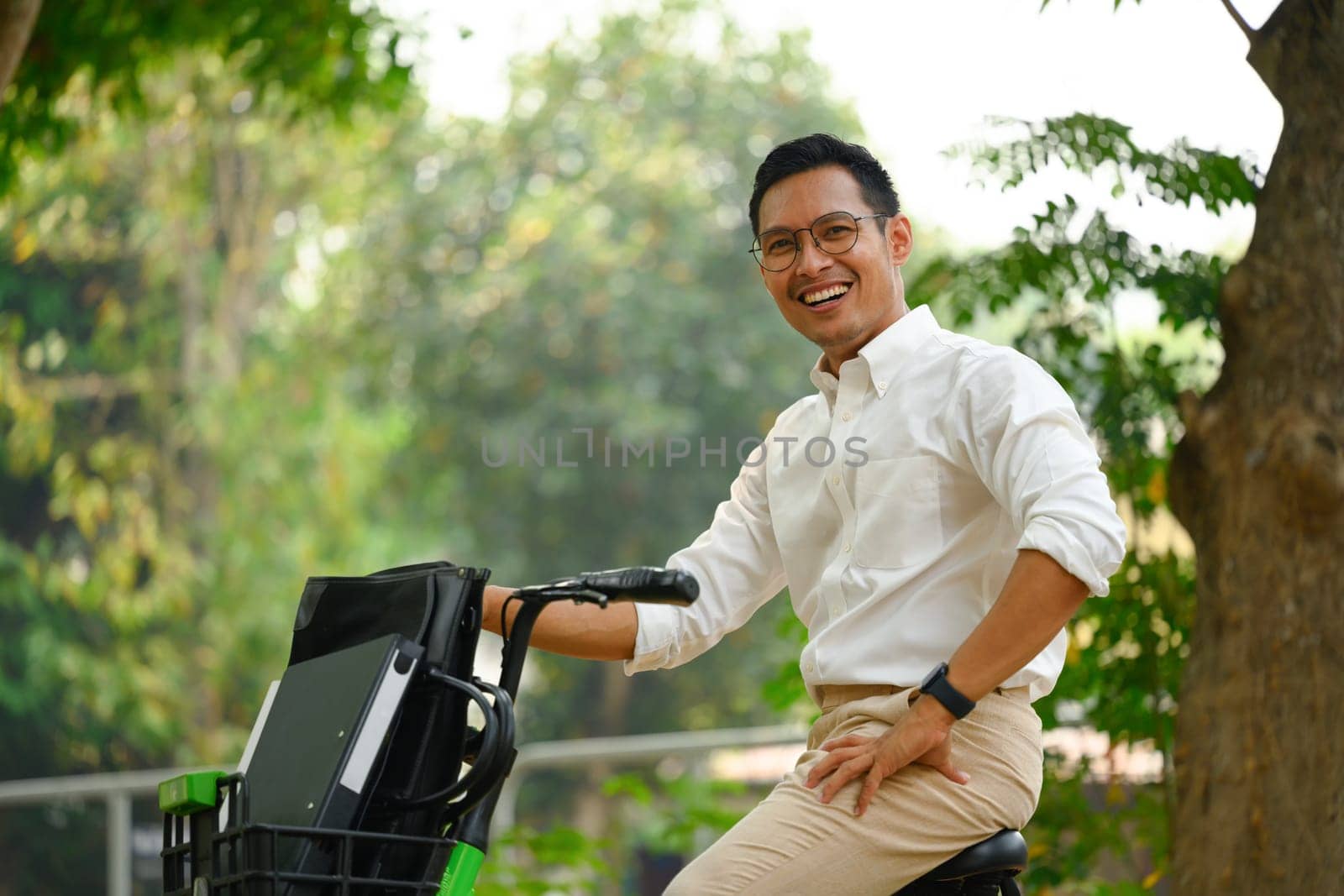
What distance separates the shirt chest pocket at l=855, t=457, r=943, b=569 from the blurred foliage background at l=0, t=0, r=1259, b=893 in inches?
389

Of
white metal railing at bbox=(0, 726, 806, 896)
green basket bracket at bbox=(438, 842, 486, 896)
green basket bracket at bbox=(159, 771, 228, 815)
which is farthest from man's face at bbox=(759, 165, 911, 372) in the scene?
white metal railing at bbox=(0, 726, 806, 896)

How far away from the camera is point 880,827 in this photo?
176 cm

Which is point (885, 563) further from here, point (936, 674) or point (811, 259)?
point (811, 259)

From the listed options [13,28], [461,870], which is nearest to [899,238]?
[461,870]

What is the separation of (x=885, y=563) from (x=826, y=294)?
→ 1.23 feet

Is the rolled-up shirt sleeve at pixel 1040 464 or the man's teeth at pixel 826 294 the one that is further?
the man's teeth at pixel 826 294

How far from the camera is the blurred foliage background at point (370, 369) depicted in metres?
13.5

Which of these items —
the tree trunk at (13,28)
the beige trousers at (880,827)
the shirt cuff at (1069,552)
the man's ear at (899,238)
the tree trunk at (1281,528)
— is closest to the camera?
the shirt cuff at (1069,552)

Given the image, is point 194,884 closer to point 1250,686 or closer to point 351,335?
point 1250,686

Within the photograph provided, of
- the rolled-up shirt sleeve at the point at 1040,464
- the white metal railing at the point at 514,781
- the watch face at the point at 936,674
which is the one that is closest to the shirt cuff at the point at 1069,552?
the rolled-up shirt sleeve at the point at 1040,464

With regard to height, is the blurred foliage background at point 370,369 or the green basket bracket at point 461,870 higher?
the blurred foliage background at point 370,369

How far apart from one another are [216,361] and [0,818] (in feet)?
20.7

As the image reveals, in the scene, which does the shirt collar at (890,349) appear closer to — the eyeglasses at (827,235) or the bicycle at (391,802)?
the eyeglasses at (827,235)

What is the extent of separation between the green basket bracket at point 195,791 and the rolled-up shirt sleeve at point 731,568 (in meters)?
0.76
